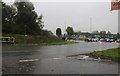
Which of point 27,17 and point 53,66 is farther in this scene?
point 27,17

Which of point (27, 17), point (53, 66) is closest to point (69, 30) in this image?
point (27, 17)

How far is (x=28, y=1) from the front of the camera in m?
78.6

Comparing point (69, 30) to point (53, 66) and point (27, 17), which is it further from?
point (53, 66)

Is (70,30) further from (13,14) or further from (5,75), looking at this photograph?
(5,75)

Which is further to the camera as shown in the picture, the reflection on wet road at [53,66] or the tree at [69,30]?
the tree at [69,30]

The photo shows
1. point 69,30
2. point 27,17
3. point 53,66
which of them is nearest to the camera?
point 53,66

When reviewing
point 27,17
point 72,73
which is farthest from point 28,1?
point 72,73

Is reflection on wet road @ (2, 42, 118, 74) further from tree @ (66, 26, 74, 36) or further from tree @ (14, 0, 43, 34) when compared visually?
tree @ (66, 26, 74, 36)

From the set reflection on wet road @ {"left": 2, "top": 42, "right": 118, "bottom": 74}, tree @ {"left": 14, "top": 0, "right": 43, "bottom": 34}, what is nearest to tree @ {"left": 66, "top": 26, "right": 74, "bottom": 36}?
tree @ {"left": 14, "top": 0, "right": 43, "bottom": 34}

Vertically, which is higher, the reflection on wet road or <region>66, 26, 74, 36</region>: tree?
<region>66, 26, 74, 36</region>: tree

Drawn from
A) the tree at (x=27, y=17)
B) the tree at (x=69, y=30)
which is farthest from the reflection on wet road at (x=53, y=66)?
the tree at (x=69, y=30)

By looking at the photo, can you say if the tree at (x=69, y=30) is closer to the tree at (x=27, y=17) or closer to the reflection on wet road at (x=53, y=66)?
the tree at (x=27, y=17)

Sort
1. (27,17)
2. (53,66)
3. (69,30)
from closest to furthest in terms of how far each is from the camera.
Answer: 1. (53,66)
2. (27,17)
3. (69,30)

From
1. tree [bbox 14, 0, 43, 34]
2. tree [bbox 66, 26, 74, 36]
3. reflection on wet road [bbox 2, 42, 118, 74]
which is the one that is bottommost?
reflection on wet road [bbox 2, 42, 118, 74]
